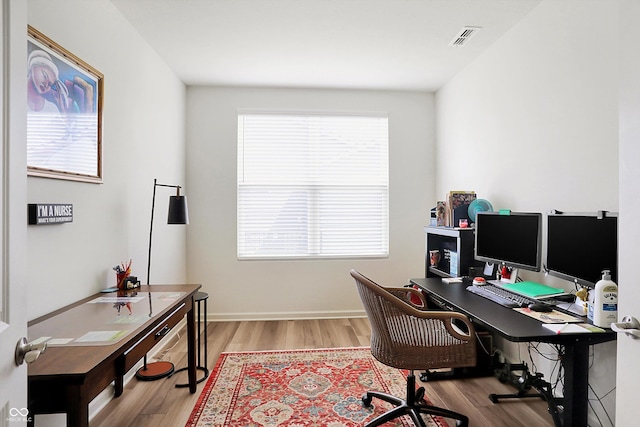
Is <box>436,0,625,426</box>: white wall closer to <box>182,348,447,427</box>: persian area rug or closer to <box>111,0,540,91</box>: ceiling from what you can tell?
<box>111,0,540,91</box>: ceiling

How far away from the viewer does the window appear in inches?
167

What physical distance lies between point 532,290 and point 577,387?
2.33ft

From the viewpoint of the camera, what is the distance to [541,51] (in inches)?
99.3

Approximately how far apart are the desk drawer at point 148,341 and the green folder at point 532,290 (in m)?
2.07

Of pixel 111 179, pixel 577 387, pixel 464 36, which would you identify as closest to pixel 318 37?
pixel 464 36

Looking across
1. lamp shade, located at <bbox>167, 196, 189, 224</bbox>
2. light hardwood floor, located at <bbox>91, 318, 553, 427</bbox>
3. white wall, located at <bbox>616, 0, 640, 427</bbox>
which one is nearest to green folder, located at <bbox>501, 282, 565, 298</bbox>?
light hardwood floor, located at <bbox>91, 318, 553, 427</bbox>

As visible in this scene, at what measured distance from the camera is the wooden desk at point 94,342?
47.0 inches

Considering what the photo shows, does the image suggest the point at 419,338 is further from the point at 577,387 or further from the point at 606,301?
the point at 606,301

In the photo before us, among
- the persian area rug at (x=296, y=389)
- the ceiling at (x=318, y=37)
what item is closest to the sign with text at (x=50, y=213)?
the persian area rug at (x=296, y=389)

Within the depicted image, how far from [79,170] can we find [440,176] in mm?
3526

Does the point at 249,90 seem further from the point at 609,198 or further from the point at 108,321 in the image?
the point at 609,198

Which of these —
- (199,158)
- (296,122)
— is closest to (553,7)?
(296,122)

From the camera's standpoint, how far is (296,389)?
8.43 feet

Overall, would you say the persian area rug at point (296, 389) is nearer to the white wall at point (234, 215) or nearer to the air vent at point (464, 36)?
the white wall at point (234, 215)
